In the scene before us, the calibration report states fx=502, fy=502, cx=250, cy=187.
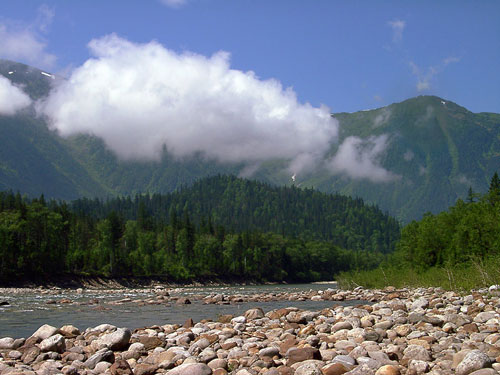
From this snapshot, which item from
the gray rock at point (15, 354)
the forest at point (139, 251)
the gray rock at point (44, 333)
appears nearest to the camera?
the gray rock at point (15, 354)

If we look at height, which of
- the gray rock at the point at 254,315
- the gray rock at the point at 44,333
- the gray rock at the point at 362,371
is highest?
the gray rock at the point at 44,333

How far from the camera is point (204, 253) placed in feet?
451

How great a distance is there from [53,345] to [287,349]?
769 centimetres

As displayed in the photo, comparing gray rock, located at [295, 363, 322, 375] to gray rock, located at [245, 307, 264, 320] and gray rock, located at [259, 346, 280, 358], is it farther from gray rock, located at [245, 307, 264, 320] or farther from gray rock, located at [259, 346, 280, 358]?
gray rock, located at [245, 307, 264, 320]

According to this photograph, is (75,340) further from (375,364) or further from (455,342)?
(455,342)

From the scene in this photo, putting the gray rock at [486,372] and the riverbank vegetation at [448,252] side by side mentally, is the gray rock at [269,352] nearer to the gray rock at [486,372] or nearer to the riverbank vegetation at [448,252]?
the gray rock at [486,372]

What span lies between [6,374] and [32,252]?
8521 centimetres

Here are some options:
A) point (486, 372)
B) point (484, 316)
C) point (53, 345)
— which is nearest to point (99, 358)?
point (53, 345)

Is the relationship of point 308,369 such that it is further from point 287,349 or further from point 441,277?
point 441,277

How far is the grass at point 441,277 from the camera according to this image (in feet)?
101

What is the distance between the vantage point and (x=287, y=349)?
15281mm

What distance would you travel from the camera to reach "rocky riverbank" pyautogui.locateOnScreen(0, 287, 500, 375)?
1254 centimetres

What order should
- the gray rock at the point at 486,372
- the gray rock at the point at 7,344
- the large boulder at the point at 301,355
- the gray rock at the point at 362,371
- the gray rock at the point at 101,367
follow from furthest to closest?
the gray rock at the point at 7,344, the gray rock at the point at 101,367, the large boulder at the point at 301,355, the gray rock at the point at 362,371, the gray rock at the point at 486,372

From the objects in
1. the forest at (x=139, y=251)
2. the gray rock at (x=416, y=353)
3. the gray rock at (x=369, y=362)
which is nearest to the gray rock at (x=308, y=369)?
the gray rock at (x=369, y=362)
